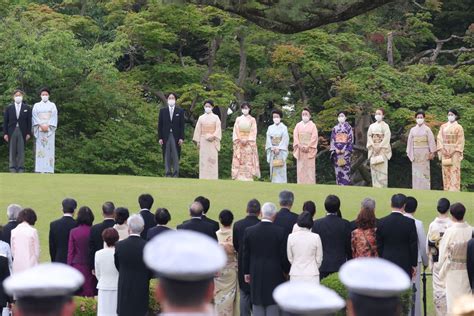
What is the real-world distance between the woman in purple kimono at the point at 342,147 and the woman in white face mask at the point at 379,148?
0.42 m

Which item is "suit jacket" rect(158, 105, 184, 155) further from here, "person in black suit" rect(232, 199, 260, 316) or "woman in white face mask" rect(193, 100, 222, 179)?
"person in black suit" rect(232, 199, 260, 316)

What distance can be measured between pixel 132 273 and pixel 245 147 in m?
12.3

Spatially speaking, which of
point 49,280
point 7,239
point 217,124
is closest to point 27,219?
point 7,239

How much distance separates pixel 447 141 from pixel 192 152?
8.22 m

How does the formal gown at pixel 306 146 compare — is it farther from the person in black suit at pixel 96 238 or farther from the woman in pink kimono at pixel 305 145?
the person in black suit at pixel 96 238

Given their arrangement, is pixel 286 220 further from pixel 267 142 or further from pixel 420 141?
pixel 420 141

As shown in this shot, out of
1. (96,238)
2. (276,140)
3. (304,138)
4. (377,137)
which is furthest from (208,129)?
(96,238)

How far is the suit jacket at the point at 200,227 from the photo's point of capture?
36.4ft

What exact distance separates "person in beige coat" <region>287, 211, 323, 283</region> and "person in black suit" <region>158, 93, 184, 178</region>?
11136 millimetres

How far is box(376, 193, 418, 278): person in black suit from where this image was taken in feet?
36.3

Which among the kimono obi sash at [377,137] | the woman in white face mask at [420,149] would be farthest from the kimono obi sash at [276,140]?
the woman in white face mask at [420,149]

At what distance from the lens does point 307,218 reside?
10.6 meters

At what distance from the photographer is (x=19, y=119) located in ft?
69.1

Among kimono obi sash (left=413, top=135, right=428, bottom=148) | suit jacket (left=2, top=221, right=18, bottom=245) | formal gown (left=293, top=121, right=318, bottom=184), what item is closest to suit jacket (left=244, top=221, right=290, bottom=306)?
suit jacket (left=2, top=221, right=18, bottom=245)
